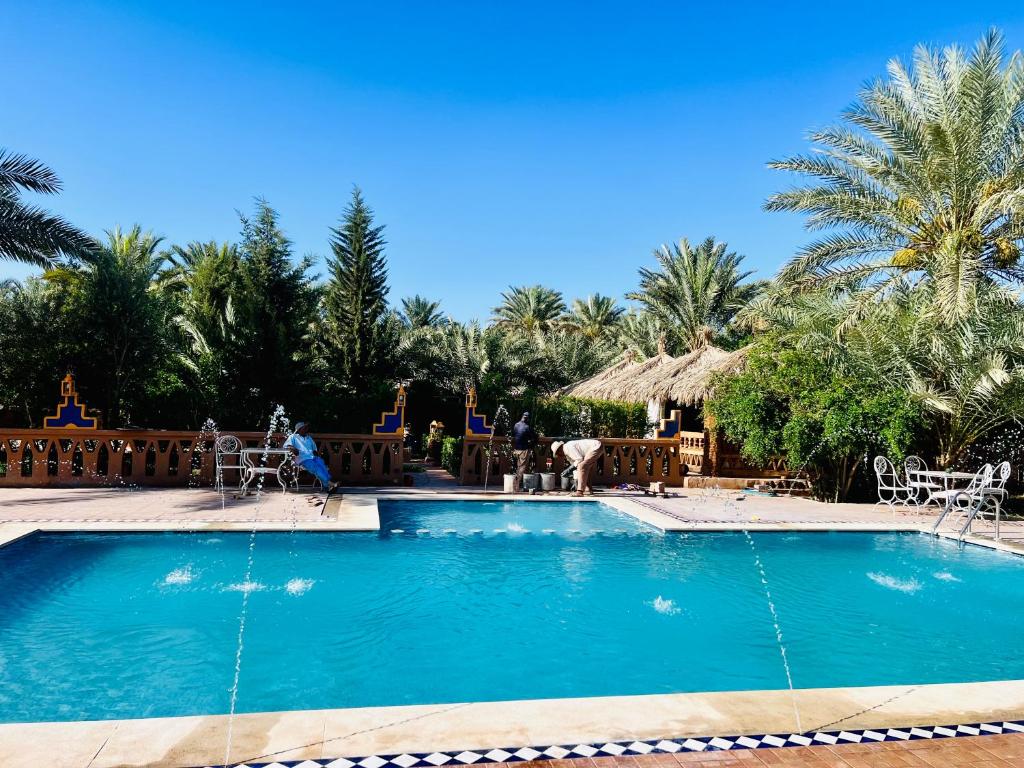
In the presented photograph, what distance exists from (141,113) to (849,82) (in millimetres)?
13992

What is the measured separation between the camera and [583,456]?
14.4 m

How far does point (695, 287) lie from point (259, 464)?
21.6 metres

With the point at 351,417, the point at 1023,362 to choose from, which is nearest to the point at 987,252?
the point at 1023,362

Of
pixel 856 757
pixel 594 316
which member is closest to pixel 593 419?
pixel 856 757

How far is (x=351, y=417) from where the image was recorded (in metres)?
17.0

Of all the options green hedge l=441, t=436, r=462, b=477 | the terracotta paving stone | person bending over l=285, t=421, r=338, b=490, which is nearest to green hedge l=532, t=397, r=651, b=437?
green hedge l=441, t=436, r=462, b=477

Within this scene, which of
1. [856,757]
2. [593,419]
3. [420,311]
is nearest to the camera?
[856,757]

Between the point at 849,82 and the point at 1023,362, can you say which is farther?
the point at 849,82

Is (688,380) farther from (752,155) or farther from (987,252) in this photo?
(987,252)

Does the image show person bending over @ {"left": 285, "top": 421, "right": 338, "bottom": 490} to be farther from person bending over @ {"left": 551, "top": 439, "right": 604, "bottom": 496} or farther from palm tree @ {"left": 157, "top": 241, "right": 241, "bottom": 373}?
palm tree @ {"left": 157, "top": 241, "right": 241, "bottom": 373}

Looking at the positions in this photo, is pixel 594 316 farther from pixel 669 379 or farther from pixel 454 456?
pixel 454 456

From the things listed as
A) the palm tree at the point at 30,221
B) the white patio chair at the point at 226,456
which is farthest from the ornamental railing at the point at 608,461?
the palm tree at the point at 30,221

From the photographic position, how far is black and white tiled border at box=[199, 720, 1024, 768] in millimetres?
3246

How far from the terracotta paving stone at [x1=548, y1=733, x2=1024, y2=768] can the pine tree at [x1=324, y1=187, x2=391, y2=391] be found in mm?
22013
